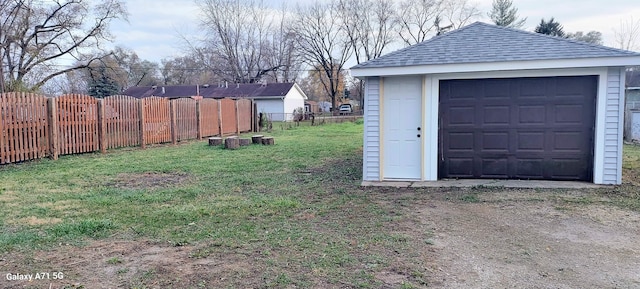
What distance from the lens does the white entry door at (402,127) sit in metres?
7.86

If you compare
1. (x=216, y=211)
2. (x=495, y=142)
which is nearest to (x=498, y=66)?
(x=495, y=142)

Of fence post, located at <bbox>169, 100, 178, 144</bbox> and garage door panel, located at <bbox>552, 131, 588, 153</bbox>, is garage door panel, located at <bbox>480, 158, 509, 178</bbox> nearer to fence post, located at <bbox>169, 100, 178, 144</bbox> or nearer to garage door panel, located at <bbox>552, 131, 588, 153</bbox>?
garage door panel, located at <bbox>552, 131, 588, 153</bbox>

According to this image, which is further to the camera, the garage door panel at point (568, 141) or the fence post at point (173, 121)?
the fence post at point (173, 121)

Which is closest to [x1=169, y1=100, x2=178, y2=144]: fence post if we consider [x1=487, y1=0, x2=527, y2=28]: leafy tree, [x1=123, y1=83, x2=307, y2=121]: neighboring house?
[x1=123, y1=83, x2=307, y2=121]: neighboring house

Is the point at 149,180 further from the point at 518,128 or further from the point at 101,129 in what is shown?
the point at 518,128

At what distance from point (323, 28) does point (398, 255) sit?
46681 millimetres

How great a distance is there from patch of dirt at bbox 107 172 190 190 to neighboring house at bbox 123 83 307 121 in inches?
1171

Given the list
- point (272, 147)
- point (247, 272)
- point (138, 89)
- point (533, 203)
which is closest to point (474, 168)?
point (533, 203)

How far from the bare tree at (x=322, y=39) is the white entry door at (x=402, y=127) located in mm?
40960

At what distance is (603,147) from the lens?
23.4ft

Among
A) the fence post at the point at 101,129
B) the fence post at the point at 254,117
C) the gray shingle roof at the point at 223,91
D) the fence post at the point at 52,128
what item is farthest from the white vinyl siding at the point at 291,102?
the fence post at the point at 52,128

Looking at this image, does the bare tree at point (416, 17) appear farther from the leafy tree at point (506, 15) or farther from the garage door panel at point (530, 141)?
the garage door panel at point (530, 141)

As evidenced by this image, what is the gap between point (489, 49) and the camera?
7527 mm

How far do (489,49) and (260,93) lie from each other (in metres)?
35.6
